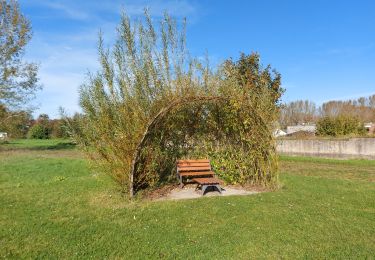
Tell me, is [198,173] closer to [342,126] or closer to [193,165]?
[193,165]

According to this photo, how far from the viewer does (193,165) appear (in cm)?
980

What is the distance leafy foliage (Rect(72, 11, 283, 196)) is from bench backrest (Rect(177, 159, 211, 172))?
507 millimetres

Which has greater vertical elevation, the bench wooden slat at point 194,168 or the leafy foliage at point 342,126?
the leafy foliage at point 342,126

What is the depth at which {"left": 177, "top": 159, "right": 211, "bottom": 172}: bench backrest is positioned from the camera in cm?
969

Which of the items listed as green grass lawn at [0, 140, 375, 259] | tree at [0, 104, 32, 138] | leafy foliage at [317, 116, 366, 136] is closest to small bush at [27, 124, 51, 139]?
tree at [0, 104, 32, 138]

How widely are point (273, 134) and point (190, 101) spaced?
256 centimetres

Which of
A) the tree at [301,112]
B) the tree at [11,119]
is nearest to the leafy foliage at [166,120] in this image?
the tree at [11,119]

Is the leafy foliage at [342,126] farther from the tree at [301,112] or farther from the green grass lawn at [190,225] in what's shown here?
the tree at [301,112]

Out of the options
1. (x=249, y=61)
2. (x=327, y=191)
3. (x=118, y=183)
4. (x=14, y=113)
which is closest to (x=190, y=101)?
(x=118, y=183)

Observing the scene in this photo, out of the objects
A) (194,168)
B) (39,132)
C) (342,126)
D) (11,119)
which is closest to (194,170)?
(194,168)

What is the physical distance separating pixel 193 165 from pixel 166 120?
1544 mm

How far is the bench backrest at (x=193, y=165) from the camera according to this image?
9.69 meters

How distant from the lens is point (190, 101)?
8.63 m

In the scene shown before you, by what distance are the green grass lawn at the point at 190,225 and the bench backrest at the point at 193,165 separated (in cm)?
153
